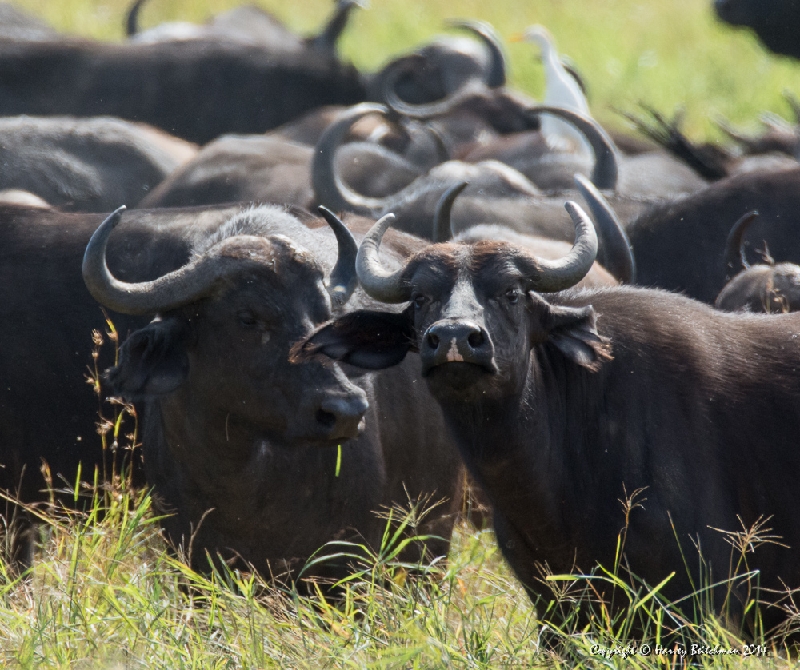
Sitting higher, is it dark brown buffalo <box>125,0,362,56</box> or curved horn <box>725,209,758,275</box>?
curved horn <box>725,209,758,275</box>

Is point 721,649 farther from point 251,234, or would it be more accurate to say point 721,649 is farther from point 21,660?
point 251,234

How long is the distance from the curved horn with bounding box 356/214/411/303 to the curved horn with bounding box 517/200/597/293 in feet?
1.24

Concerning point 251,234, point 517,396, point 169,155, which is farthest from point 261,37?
point 517,396

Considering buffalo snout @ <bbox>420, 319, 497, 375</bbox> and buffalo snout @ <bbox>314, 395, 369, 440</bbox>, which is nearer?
buffalo snout @ <bbox>420, 319, 497, 375</bbox>

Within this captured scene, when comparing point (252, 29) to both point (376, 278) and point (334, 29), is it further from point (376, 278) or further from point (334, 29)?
point (376, 278)

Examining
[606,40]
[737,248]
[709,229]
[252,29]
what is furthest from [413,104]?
[606,40]

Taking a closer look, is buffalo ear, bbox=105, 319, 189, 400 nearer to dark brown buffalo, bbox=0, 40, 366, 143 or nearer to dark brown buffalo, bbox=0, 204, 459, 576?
dark brown buffalo, bbox=0, 204, 459, 576

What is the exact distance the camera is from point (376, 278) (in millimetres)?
4203

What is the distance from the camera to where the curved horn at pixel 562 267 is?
A: 4072mm

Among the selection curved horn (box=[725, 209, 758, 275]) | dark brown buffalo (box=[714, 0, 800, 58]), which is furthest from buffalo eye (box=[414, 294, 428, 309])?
dark brown buffalo (box=[714, 0, 800, 58])

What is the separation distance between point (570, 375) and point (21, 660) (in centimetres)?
188

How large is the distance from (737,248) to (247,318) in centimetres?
339

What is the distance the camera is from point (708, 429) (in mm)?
4227

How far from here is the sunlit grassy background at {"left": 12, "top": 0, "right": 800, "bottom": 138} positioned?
18.6m
